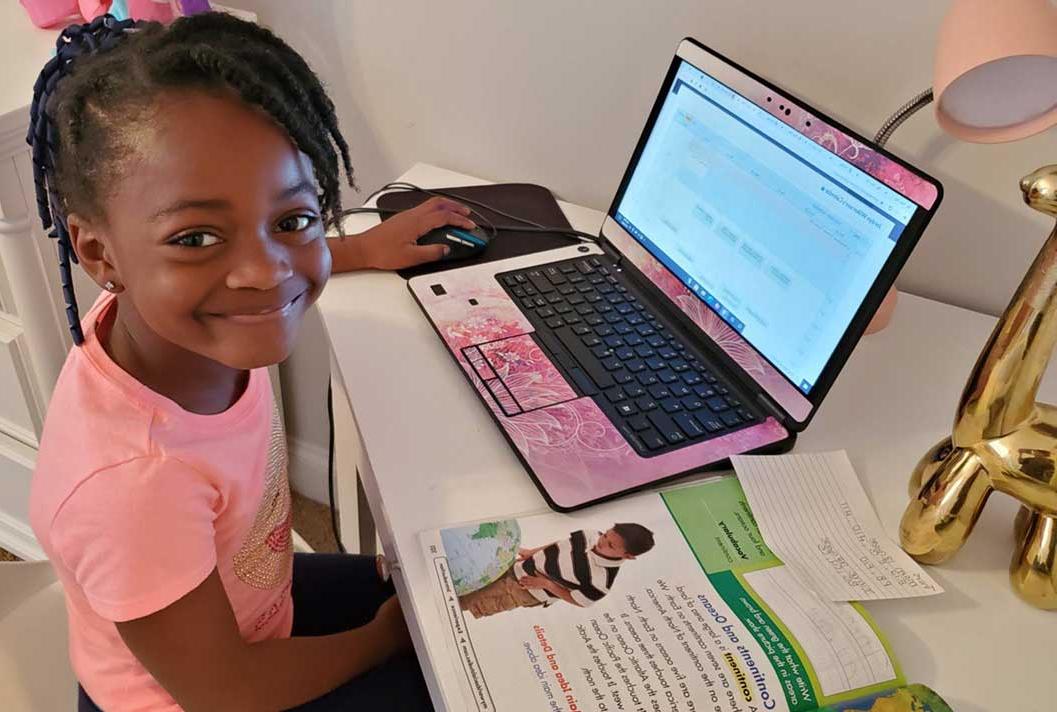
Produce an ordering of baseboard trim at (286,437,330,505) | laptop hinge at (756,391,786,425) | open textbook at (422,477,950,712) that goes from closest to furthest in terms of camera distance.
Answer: open textbook at (422,477,950,712) < laptop hinge at (756,391,786,425) < baseboard trim at (286,437,330,505)

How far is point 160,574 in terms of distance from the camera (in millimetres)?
627

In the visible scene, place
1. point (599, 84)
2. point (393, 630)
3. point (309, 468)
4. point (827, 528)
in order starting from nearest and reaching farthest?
point (827, 528)
point (393, 630)
point (599, 84)
point (309, 468)

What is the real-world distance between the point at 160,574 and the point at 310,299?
0.23m

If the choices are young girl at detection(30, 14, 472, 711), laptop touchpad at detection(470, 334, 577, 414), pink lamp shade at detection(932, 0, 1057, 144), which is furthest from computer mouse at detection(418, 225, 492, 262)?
pink lamp shade at detection(932, 0, 1057, 144)

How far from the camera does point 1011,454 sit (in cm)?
67

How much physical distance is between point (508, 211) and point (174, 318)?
0.56 metres

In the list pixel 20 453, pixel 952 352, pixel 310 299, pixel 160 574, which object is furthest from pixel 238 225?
pixel 20 453

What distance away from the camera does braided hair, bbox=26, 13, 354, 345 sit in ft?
1.97

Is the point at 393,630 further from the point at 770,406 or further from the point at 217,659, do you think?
the point at 770,406

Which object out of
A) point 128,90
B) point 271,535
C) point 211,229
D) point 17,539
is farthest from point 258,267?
point 17,539

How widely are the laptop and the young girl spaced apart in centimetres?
24

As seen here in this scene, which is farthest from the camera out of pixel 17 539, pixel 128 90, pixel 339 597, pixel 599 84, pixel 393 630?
pixel 17 539

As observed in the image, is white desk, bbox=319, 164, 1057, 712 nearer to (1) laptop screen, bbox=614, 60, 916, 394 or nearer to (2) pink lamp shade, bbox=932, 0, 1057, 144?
(1) laptop screen, bbox=614, 60, 916, 394

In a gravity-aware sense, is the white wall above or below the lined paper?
above
